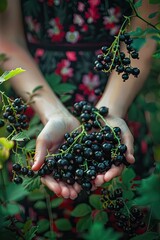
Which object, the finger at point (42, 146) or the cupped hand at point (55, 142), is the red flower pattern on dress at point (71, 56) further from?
the finger at point (42, 146)

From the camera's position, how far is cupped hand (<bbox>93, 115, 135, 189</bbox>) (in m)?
1.28

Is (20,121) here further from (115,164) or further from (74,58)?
(74,58)

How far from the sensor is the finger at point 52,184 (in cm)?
128

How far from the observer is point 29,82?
5.54 feet

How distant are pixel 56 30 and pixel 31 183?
2.57 feet

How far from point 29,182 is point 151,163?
29.1 inches

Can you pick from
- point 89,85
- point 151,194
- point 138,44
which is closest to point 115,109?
point 89,85

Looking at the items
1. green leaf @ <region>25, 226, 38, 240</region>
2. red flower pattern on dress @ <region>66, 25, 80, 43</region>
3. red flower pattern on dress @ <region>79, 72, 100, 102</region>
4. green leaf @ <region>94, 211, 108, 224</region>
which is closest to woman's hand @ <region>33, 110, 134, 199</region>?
green leaf @ <region>94, 211, 108, 224</region>

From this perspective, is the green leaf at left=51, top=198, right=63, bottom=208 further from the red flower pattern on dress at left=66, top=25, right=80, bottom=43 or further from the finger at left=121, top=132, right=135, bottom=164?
the red flower pattern on dress at left=66, top=25, right=80, bottom=43

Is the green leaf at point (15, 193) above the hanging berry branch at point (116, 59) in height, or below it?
below

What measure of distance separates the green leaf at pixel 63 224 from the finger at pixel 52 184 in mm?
411

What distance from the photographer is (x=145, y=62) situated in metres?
1.72

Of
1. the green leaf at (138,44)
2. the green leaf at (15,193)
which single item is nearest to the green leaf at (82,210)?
the green leaf at (15,193)

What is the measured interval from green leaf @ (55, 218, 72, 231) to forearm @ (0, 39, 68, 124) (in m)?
0.41
